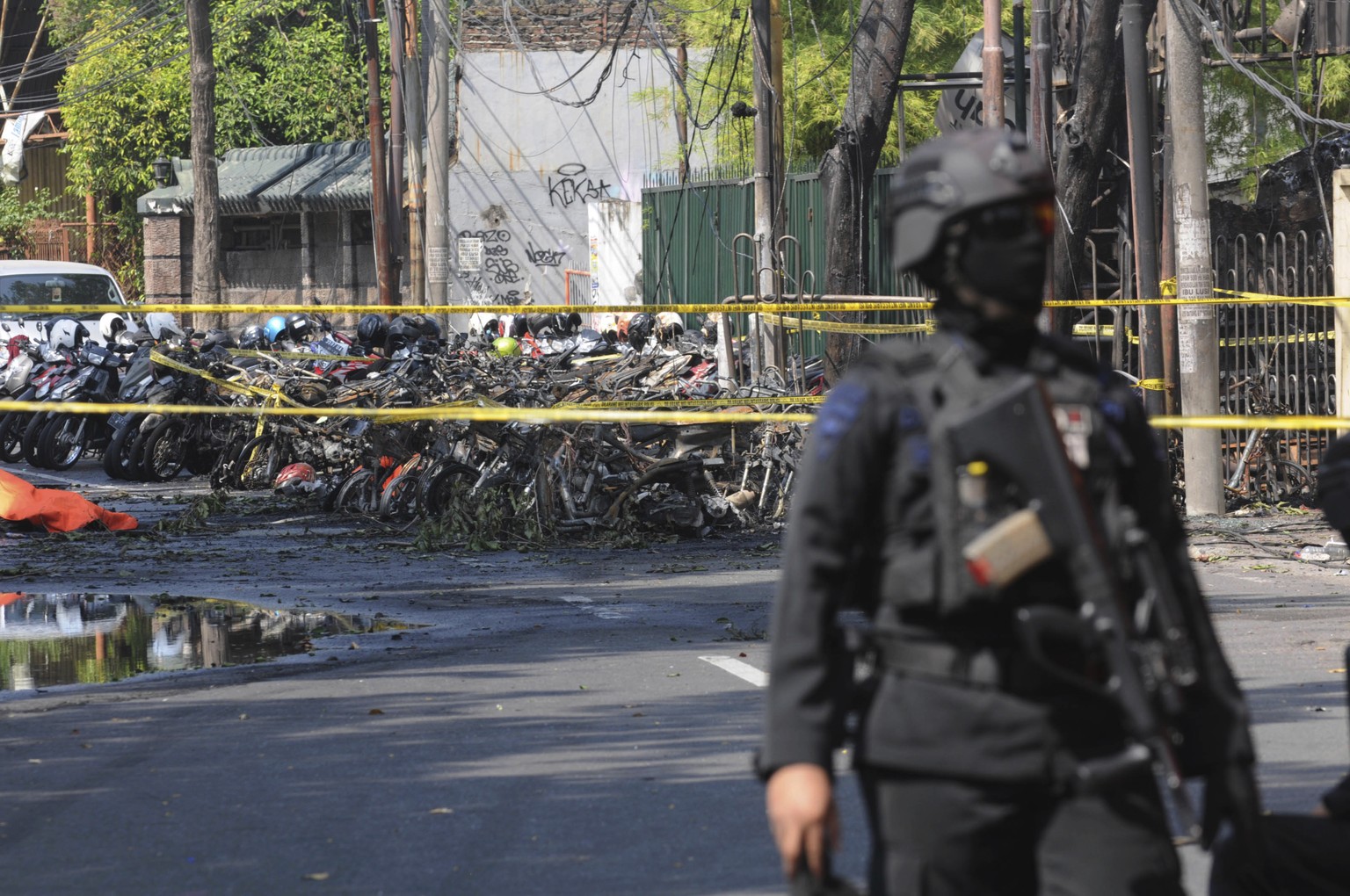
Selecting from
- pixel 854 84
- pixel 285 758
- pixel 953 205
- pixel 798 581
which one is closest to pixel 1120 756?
pixel 798 581

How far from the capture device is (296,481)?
570 inches

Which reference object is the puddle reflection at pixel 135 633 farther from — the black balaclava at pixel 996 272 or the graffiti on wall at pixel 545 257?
the graffiti on wall at pixel 545 257

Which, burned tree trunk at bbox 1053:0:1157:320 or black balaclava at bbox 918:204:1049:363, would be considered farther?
burned tree trunk at bbox 1053:0:1157:320

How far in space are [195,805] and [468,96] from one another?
33.1 m

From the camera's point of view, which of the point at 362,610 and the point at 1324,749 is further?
the point at 362,610

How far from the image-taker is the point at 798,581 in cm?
270

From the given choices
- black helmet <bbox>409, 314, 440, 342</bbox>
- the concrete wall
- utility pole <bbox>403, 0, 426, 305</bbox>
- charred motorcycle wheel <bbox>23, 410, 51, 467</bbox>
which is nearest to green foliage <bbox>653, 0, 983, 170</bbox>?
utility pole <bbox>403, 0, 426, 305</bbox>

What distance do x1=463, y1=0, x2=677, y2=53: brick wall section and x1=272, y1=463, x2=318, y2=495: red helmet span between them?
78.9 ft

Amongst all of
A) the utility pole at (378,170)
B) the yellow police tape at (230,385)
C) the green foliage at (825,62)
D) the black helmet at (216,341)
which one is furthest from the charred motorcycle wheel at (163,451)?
the utility pole at (378,170)

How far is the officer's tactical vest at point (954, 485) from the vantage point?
2.63m

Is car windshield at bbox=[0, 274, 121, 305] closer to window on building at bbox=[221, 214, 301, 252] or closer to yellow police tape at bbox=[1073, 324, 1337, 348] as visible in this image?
yellow police tape at bbox=[1073, 324, 1337, 348]

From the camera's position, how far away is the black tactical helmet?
8.77 feet

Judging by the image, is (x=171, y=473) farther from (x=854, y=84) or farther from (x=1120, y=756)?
(x=1120, y=756)

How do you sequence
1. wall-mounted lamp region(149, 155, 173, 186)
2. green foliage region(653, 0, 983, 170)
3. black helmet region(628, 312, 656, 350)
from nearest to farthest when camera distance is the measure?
black helmet region(628, 312, 656, 350) → green foliage region(653, 0, 983, 170) → wall-mounted lamp region(149, 155, 173, 186)
